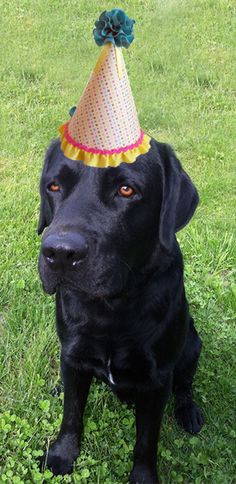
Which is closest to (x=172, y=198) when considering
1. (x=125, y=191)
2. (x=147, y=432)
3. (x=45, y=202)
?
(x=125, y=191)

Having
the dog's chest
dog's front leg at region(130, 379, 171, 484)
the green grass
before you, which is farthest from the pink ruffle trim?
the green grass

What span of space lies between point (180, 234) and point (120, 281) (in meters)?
1.69

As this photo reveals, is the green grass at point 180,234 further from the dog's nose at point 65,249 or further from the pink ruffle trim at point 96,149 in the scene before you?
the pink ruffle trim at point 96,149

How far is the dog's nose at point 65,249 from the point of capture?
163 centimetres

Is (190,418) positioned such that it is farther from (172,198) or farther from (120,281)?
(172,198)

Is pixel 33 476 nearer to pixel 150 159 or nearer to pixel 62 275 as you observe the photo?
pixel 62 275

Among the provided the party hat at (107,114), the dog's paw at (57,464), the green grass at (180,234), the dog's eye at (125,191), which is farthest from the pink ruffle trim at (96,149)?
the dog's paw at (57,464)

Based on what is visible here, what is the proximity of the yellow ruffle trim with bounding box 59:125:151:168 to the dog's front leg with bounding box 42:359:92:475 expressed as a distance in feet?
2.96

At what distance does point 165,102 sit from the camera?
206 inches

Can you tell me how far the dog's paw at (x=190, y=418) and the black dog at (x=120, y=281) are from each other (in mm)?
153

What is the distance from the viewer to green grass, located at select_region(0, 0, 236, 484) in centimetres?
241

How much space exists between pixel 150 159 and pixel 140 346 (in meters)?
0.63

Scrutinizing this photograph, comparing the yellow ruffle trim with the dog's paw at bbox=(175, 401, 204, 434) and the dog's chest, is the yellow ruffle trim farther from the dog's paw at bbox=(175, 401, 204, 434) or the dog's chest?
the dog's paw at bbox=(175, 401, 204, 434)

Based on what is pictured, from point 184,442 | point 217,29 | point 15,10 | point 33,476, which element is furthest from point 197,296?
point 15,10
